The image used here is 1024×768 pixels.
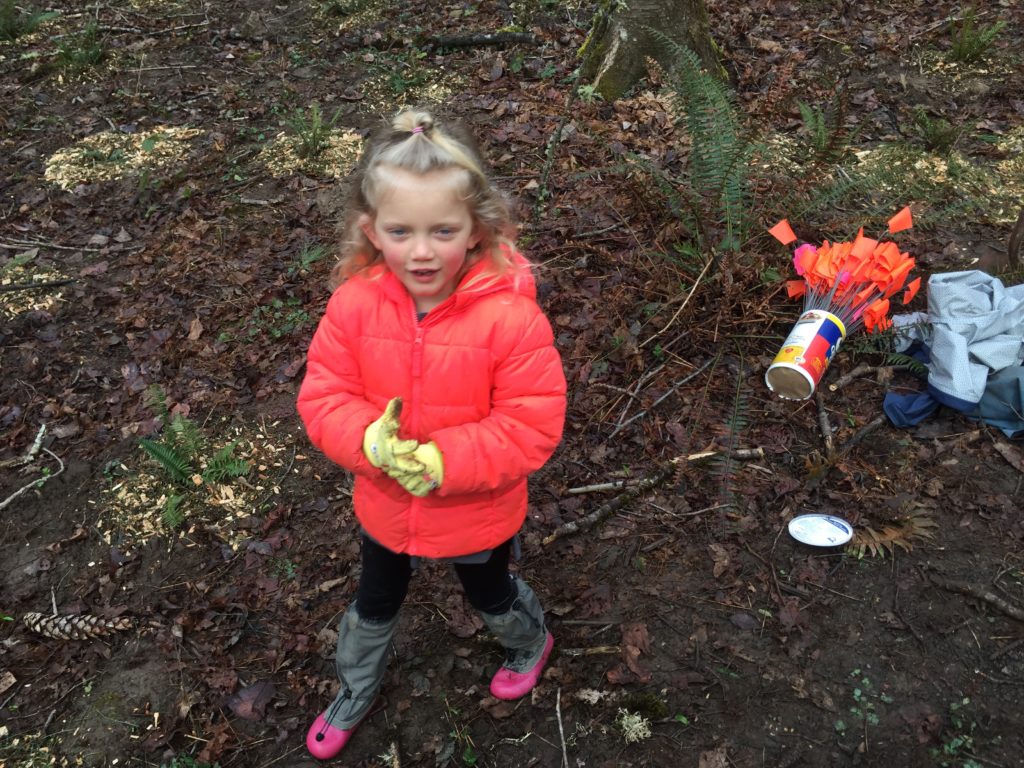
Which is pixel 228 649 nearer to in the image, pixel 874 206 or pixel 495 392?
pixel 495 392

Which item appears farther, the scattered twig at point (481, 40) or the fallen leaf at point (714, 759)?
the scattered twig at point (481, 40)

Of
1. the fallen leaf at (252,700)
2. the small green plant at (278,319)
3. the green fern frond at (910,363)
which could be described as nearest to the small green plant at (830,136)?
the green fern frond at (910,363)

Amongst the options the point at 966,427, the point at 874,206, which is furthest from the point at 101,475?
the point at 874,206

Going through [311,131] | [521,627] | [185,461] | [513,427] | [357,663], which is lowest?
[185,461]

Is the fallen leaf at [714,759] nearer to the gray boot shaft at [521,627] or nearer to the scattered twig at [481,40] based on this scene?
the gray boot shaft at [521,627]

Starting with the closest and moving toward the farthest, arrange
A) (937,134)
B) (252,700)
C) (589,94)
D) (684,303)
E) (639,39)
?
(252,700), (684,303), (937,134), (639,39), (589,94)

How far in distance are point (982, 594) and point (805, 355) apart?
3.92ft

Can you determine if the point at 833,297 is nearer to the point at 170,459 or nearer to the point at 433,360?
the point at 433,360

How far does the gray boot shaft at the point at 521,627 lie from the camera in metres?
2.65

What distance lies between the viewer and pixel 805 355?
11.4ft

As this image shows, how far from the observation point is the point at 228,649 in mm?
3082

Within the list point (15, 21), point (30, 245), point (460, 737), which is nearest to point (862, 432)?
point (460, 737)

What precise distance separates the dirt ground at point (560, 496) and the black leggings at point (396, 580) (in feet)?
1.87

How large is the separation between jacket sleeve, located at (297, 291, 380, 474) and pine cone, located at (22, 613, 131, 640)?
162cm
